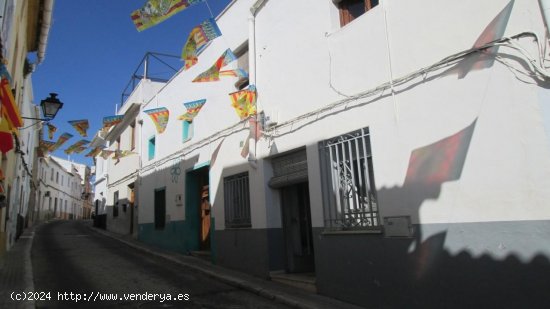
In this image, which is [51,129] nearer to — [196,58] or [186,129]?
[186,129]

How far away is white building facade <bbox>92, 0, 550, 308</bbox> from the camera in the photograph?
4074mm

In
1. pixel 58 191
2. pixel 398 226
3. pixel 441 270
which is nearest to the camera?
pixel 441 270

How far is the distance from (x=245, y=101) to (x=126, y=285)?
14.2ft

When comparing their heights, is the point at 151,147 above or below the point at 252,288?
above

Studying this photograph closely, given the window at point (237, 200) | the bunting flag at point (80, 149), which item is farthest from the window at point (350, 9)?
the bunting flag at point (80, 149)

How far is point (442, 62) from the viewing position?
480 cm

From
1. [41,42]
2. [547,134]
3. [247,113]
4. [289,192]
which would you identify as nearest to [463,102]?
[547,134]

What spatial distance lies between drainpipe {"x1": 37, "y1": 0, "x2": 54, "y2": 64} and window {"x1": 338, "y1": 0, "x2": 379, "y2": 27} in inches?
289

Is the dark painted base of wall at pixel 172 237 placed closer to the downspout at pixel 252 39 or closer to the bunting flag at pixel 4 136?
the downspout at pixel 252 39

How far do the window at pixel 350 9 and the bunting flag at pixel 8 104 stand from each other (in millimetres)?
5183

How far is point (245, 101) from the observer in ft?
27.5

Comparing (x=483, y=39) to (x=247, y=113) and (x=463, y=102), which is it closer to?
(x=463, y=102)

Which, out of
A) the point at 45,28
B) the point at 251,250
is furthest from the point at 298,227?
the point at 45,28

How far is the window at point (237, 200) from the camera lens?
28.1 feet
